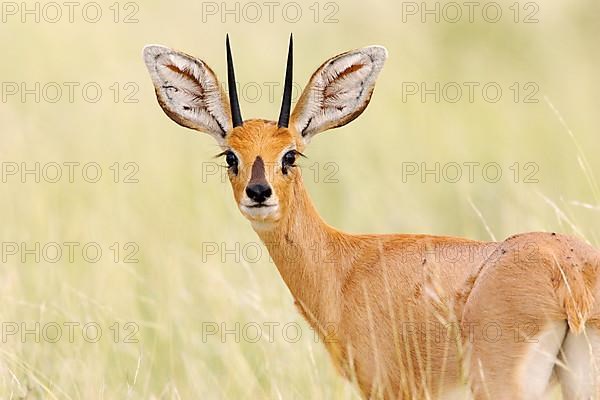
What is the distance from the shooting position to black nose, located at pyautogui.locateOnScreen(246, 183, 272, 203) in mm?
6109

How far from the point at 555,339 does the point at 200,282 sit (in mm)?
4593

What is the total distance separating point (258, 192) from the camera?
6.11 m

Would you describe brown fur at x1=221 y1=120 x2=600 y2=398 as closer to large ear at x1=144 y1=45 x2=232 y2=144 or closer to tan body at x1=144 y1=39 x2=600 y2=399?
tan body at x1=144 y1=39 x2=600 y2=399

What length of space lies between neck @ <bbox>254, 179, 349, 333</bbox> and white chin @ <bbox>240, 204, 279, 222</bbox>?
13 centimetres

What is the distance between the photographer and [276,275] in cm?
966

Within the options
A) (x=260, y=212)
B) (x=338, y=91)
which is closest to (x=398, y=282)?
(x=260, y=212)

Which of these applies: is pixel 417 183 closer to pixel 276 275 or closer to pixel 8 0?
pixel 276 275

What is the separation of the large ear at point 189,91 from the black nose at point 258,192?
2.24 feet

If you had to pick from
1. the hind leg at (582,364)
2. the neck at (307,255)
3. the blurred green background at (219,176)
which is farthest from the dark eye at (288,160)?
the hind leg at (582,364)

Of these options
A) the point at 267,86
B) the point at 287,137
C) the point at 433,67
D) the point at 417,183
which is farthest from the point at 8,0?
the point at 287,137

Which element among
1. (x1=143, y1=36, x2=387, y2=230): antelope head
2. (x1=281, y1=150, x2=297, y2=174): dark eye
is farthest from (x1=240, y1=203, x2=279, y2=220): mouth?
(x1=281, y1=150, x2=297, y2=174): dark eye

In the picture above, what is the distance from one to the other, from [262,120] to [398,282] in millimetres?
1115

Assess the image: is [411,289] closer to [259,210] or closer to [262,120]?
[259,210]

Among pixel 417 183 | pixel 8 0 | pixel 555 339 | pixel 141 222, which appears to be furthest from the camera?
pixel 8 0
